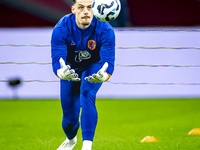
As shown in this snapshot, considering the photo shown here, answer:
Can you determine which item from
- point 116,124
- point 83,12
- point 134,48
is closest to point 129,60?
point 134,48

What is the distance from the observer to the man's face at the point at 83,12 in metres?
2.54

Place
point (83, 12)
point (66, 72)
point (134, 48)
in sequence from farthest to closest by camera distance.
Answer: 1. point (134, 48)
2. point (83, 12)
3. point (66, 72)

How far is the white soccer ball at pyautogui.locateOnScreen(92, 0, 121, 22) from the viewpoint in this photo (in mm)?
2434

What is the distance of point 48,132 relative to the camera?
14.3 ft

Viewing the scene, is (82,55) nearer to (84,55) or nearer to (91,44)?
(84,55)

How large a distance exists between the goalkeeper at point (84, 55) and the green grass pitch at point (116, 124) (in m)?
0.88

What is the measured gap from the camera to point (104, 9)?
2.44 meters

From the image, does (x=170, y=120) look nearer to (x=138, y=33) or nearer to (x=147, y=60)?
(x=147, y=60)

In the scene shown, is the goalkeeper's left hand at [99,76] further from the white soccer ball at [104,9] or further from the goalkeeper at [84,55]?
the white soccer ball at [104,9]

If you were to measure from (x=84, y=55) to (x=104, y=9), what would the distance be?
42cm

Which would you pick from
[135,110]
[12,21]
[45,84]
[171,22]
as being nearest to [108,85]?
[135,110]

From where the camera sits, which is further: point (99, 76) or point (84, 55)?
point (84, 55)

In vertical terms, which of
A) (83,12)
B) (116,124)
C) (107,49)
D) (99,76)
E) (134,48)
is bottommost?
(116,124)

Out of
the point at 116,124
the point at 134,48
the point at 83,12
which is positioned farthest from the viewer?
the point at 134,48
